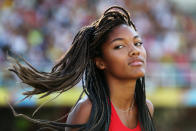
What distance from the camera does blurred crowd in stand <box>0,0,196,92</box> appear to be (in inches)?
409

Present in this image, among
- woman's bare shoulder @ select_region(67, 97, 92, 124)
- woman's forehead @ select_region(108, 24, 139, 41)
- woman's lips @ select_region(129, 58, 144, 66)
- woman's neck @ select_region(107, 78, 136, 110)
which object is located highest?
woman's forehead @ select_region(108, 24, 139, 41)

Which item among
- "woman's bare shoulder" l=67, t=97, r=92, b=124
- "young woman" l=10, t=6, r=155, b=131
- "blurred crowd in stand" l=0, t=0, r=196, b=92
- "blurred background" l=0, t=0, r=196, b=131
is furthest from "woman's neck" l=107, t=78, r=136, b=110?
"blurred crowd in stand" l=0, t=0, r=196, b=92

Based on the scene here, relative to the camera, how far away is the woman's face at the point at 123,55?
392cm

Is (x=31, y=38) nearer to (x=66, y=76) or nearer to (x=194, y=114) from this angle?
(x=194, y=114)

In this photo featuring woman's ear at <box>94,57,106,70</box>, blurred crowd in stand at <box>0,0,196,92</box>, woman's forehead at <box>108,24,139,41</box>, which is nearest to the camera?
woman's forehead at <box>108,24,139,41</box>

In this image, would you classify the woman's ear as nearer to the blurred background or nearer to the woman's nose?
the woman's nose

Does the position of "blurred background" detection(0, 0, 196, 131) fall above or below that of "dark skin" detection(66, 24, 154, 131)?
above

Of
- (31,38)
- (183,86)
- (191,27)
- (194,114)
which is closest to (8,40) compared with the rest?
(31,38)

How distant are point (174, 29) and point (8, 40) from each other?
197 inches

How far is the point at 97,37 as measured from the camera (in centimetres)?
411

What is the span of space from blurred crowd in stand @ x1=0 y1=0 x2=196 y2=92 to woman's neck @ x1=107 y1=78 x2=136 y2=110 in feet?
17.4

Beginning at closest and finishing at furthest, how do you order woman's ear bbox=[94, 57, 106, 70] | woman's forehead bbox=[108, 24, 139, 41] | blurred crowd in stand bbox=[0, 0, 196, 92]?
woman's forehead bbox=[108, 24, 139, 41] < woman's ear bbox=[94, 57, 106, 70] < blurred crowd in stand bbox=[0, 0, 196, 92]

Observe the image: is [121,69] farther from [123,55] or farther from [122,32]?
[122,32]

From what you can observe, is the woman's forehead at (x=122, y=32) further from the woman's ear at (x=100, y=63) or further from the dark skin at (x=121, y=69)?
the woman's ear at (x=100, y=63)
